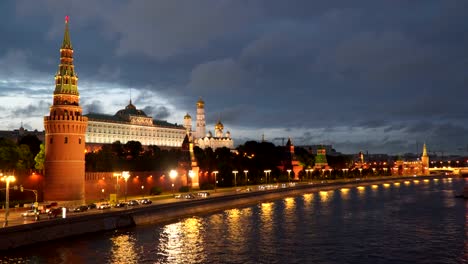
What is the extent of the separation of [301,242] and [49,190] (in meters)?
34.2

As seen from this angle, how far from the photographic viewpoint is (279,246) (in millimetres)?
41625

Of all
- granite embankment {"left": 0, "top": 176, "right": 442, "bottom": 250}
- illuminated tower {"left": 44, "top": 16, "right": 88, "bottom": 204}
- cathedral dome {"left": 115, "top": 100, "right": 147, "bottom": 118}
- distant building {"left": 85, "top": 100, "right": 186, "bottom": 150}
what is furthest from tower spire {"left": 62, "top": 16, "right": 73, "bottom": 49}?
cathedral dome {"left": 115, "top": 100, "right": 147, "bottom": 118}

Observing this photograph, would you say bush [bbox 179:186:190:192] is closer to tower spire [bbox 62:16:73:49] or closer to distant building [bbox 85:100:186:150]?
tower spire [bbox 62:16:73:49]

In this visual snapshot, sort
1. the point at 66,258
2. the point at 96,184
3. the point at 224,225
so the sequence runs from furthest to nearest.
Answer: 1. the point at 96,184
2. the point at 224,225
3. the point at 66,258

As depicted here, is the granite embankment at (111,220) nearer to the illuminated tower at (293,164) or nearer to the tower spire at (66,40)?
the tower spire at (66,40)

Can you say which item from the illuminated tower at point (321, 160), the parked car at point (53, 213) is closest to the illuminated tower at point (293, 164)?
the illuminated tower at point (321, 160)

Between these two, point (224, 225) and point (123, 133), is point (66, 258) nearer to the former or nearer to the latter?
point (224, 225)

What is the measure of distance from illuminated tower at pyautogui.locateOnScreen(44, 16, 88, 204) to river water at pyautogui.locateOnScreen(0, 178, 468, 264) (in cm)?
1578

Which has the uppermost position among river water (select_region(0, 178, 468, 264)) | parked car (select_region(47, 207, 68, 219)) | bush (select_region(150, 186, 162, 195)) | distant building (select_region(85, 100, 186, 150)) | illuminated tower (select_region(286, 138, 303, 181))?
distant building (select_region(85, 100, 186, 150))

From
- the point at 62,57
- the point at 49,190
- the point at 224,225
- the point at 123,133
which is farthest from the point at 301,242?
the point at 123,133

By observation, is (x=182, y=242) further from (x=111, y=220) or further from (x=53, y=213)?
(x=53, y=213)

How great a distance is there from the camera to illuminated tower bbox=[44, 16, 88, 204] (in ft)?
212

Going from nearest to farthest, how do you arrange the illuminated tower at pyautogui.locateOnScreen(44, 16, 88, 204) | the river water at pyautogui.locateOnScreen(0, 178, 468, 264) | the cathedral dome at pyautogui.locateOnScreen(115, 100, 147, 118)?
the river water at pyautogui.locateOnScreen(0, 178, 468, 264) < the illuminated tower at pyautogui.locateOnScreen(44, 16, 88, 204) < the cathedral dome at pyautogui.locateOnScreen(115, 100, 147, 118)

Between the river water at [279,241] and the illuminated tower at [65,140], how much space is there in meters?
15.8
